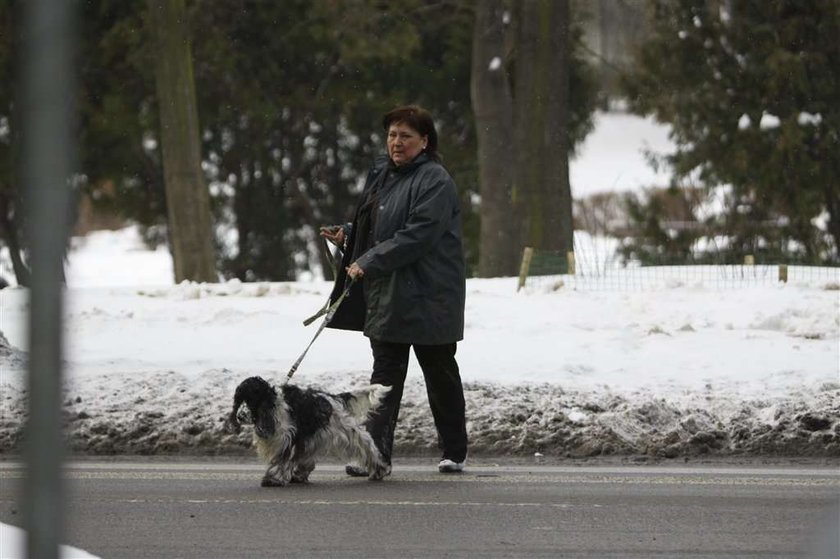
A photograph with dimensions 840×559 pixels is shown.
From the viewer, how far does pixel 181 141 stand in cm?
2281

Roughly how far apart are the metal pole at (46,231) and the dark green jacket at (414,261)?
5.48 meters

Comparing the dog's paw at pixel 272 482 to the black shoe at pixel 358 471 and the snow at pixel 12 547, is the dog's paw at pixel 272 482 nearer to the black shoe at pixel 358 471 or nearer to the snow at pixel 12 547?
the black shoe at pixel 358 471

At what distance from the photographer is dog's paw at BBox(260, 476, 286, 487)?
8180 millimetres

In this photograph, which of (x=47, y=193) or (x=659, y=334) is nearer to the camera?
(x=47, y=193)

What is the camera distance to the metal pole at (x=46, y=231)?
2.56m

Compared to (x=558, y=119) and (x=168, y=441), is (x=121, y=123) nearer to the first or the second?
(x=558, y=119)

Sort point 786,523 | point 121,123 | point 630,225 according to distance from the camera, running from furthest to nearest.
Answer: point 630,225 → point 121,123 → point 786,523

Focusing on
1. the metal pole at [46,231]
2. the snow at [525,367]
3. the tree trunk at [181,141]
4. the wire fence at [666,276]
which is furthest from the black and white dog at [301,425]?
the tree trunk at [181,141]

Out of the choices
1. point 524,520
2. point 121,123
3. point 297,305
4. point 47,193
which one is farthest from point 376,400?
point 121,123

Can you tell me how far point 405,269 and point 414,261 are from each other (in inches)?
2.4

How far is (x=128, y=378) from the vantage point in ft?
36.9

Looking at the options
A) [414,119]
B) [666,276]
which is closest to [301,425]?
[414,119]

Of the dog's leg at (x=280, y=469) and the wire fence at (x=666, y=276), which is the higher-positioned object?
the wire fence at (x=666, y=276)

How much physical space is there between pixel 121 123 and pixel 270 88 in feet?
9.22
